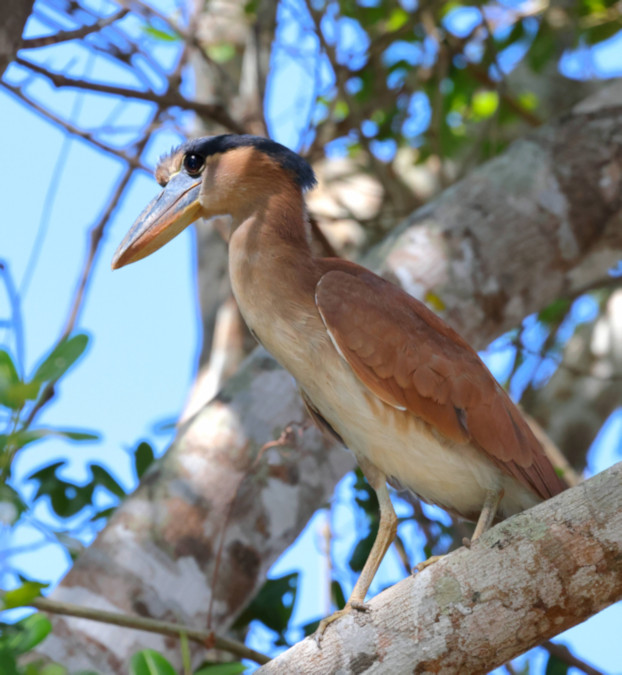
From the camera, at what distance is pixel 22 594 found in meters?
2.18

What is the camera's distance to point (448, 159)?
18.5 ft

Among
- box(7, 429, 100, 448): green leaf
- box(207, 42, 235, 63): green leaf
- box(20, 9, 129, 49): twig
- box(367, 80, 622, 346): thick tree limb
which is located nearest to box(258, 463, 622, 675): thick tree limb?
box(7, 429, 100, 448): green leaf

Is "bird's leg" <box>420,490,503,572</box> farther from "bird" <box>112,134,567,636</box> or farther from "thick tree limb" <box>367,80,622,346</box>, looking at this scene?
"thick tree limb" <box>367,80,622,346</box>

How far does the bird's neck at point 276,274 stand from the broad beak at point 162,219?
18cm

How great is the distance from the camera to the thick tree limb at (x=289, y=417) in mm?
2861

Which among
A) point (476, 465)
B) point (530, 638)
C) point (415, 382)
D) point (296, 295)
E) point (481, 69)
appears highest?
point (481, 69)

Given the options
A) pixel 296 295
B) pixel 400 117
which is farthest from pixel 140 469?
pixel 400 117

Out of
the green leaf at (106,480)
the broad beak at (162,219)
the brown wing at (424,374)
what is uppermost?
the broad beak at (162,219)

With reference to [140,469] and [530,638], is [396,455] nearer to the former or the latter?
[530,638]

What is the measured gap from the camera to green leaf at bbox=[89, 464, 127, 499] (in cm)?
340

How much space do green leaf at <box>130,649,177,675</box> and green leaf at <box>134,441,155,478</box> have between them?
129 cm

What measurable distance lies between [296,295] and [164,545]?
1.00 meters

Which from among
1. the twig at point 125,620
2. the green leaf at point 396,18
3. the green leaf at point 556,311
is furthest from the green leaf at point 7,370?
the green leaf at point 396,18

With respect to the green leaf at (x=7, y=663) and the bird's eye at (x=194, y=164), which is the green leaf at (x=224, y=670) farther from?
the bird's eye at (x=194, y=164)
